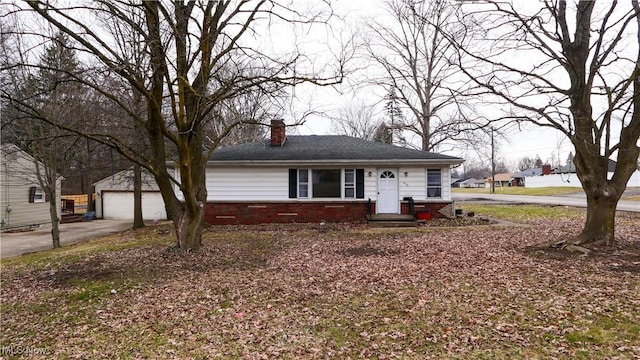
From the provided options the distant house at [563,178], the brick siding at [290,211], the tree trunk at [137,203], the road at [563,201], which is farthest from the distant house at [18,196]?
the distant house at [563,178]

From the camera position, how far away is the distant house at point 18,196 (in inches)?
739

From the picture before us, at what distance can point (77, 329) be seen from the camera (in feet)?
14.9

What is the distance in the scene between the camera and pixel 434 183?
1491 cm

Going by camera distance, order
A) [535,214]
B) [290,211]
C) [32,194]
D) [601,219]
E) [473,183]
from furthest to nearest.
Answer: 1. [473,183]
2. [32,194]
3. [535,214]
4. [290,211]
5. [601,219]

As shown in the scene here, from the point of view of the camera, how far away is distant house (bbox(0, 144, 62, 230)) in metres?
18.8

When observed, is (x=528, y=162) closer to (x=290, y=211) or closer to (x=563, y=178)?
(x=563, y=178)

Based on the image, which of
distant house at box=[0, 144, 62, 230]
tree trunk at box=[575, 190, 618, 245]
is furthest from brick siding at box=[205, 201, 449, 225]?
distant house at box=[0, 144, 62, 230]

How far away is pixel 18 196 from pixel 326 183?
18.1 meters

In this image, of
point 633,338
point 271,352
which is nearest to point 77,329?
point 271,352

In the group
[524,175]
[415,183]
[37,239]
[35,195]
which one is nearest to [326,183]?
[415,183]

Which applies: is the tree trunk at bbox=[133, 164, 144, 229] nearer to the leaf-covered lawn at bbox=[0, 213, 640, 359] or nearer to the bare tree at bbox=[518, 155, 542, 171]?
the leaf-covered lawn at bbox=[0, 213, 640, 359]

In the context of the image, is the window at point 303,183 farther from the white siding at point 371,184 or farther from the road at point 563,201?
the road at point 563,201

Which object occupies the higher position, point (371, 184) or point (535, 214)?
point (371, 184)

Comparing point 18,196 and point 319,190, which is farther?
point 18,196
